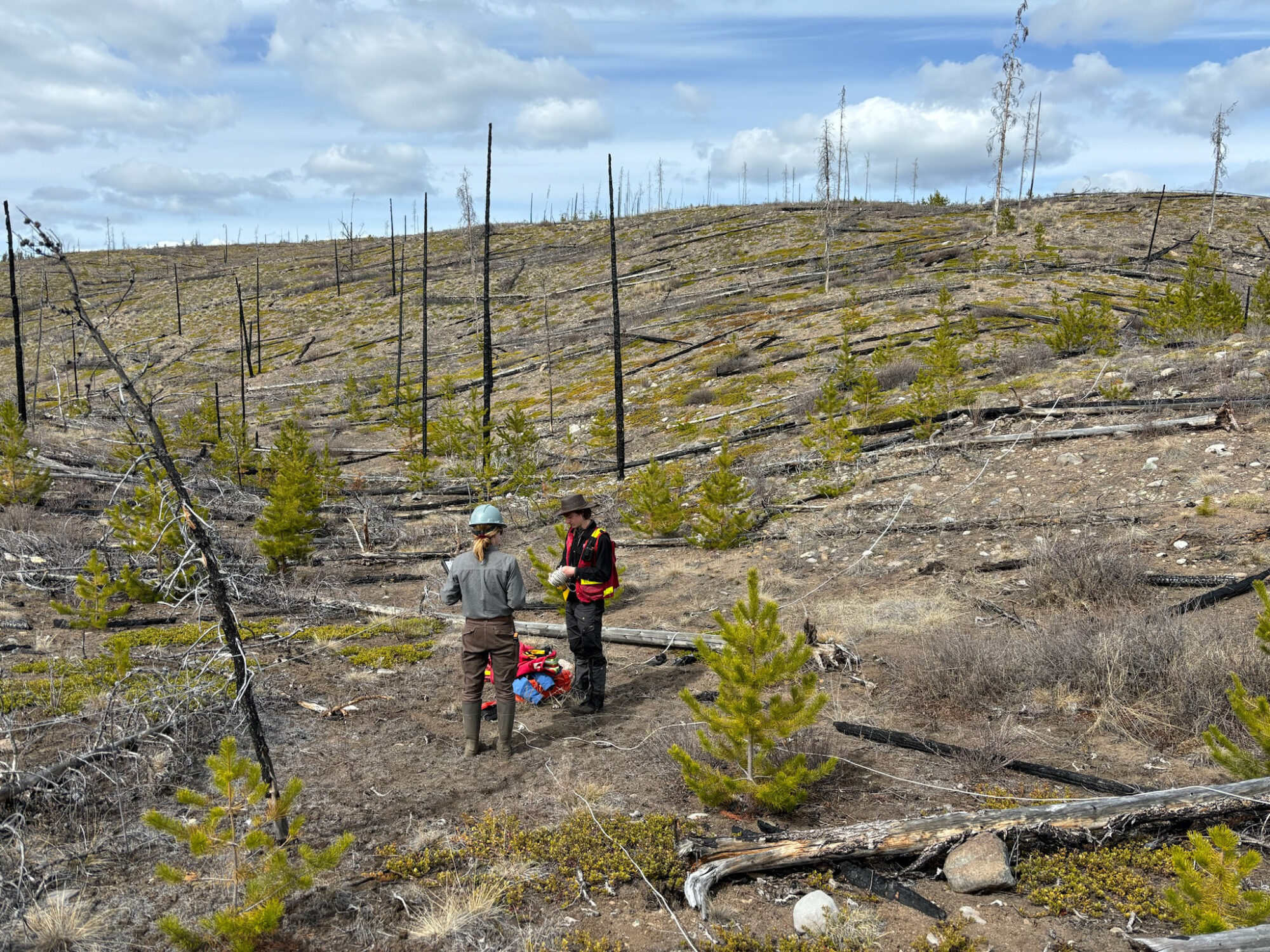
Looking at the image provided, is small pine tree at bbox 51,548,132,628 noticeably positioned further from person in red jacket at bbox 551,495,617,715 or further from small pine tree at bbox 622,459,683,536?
small pine tree at bbox 622,459,683,536

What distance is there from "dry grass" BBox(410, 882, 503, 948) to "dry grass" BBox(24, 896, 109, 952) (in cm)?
154

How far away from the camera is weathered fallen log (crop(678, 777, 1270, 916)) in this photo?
4.12 m

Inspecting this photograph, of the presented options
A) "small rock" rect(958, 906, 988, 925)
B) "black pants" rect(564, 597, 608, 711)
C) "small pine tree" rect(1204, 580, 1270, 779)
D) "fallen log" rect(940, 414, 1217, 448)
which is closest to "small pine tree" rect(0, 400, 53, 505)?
"black pants" rect(564, 597, 608, 711)

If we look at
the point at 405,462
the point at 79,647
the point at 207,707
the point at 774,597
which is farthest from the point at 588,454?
the point at 207,707

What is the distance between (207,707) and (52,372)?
6364 centimetres

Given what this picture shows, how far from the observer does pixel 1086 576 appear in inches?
323

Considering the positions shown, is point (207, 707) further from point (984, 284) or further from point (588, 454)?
point (984, 284)

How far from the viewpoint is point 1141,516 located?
1014cm

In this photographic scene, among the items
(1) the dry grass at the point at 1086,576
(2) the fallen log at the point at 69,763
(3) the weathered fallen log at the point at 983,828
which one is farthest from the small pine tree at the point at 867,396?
(2) the fallen log at the point at 69,763

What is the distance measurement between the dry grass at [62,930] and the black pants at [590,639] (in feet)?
13.0

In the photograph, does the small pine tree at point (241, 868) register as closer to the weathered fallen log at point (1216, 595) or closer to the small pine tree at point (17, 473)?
the weathered fallen log at point (1216, 595)

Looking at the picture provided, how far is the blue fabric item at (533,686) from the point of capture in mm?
7215

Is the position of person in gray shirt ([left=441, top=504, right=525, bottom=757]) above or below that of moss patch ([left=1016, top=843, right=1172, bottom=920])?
above

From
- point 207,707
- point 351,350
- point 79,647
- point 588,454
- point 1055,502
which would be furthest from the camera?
point 351,350
